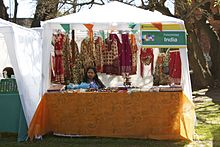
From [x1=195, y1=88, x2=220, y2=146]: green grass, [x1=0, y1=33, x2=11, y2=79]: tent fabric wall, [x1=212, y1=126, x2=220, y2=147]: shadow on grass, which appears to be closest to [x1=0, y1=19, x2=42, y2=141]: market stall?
[x1=0, y1=33, x2=11, y2=79]: tent fabric wall

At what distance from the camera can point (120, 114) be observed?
7426 mm

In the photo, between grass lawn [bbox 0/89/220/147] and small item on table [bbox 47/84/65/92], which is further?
small item on table [bbox 47/84/65/92]

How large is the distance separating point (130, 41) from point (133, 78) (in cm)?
92

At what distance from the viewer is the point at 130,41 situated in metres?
10.5

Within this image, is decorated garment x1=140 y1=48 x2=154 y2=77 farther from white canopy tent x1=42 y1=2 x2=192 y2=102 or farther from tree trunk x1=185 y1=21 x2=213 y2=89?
tree trunk x1=185 y1=21 x2=213 y2=89

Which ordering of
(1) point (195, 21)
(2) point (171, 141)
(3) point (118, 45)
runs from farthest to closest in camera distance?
(1) point (195, 21), (3) point (118, 45), (2) point (171, 141)

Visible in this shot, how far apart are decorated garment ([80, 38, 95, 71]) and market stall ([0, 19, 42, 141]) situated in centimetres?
208

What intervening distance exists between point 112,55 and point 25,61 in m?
3.13

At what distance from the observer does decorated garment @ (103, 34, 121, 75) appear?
10258 millimetres

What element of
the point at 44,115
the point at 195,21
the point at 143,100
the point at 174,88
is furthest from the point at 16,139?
the point at 195,21

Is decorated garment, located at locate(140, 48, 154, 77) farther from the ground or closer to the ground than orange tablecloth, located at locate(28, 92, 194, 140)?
farther from the ground

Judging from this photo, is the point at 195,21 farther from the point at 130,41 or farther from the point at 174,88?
the point at 174,88

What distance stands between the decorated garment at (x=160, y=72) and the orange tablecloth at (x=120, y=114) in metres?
2.87

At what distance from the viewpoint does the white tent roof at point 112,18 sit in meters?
7.59
